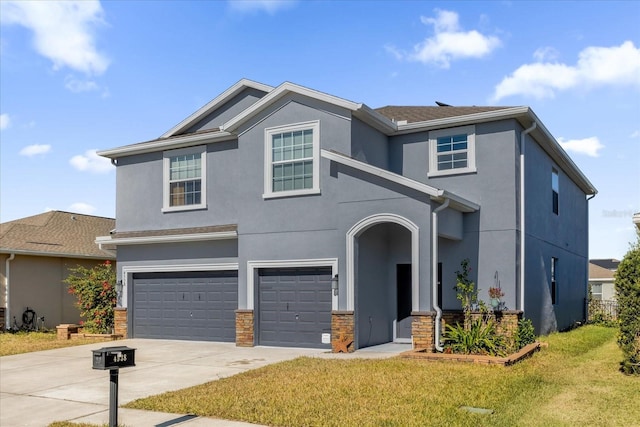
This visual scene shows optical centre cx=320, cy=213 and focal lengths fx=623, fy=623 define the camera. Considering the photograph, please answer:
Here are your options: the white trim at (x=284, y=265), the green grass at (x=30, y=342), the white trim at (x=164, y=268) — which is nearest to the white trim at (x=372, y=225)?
the white trim at (x=284, y=265)

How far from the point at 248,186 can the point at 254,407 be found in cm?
936

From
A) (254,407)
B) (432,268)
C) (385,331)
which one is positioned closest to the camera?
(254,407)

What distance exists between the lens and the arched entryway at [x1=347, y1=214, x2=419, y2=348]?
15.8m

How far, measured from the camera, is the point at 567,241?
78.5ft

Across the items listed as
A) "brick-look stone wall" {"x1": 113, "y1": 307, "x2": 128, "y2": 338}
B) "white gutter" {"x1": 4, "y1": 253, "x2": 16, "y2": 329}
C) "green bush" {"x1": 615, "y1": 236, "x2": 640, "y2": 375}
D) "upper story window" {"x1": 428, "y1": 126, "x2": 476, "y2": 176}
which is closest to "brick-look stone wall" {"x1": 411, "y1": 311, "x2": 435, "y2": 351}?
"green bush" {"x1": 615, "y1": 236, "x2": 640, "y2": 375}

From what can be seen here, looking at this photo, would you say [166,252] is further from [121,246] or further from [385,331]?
[385,331]

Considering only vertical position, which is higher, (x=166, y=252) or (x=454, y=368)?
(x=166, y=252)

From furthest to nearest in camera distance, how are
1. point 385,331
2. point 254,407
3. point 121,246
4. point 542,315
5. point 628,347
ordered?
point 121,246
point 542,315
point 385,331
point 628,347
point 254,407

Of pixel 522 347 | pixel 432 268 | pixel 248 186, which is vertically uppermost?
pixel 248 186

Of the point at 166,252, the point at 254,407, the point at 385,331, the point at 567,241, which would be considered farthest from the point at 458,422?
the point at 567,241

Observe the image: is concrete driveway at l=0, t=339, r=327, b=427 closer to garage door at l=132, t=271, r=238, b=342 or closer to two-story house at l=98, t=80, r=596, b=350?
garage door at l=132, t=271, r=238, b=342

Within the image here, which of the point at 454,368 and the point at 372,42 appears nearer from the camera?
the point at 454,368

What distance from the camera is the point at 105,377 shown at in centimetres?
1273

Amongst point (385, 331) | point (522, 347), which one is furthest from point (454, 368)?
point (385, 331)
